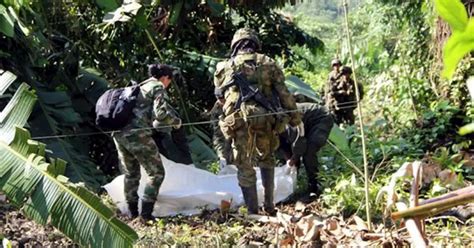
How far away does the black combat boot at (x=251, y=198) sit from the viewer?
690 cm

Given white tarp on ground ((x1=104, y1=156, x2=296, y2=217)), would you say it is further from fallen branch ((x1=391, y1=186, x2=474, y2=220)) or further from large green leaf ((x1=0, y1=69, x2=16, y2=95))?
fallen branch ((x1=391, y1=186, x2=474, y2=220))

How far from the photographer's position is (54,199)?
13.8 feet

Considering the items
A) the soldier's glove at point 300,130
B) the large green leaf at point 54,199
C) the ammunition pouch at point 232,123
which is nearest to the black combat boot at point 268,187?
the ammunition pouch at point 232,123

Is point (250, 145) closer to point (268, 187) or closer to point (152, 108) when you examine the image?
point (268, 187)

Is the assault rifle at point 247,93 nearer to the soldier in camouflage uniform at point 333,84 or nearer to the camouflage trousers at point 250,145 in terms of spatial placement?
the camouflage trousers at point 250,145

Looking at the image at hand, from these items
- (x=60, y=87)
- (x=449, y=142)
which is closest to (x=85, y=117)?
(x=60, y=87)

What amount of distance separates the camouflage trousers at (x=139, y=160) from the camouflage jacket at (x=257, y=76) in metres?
0.74

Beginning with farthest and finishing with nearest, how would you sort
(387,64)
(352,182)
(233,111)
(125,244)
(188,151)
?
(387,64) < (188,151) < (352,182) < (233,111) < (125,244)

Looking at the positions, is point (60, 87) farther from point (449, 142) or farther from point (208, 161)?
point (449, 142)

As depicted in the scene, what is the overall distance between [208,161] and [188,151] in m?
0.29

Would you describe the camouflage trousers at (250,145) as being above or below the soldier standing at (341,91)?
below

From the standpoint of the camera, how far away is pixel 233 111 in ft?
22.0

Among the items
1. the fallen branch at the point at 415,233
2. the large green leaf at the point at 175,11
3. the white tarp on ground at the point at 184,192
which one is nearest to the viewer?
the fallen branch at the point at 415,233

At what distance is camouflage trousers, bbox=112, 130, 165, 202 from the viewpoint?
6.84 m
